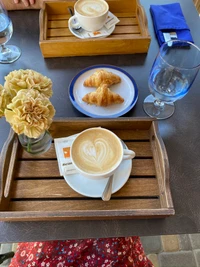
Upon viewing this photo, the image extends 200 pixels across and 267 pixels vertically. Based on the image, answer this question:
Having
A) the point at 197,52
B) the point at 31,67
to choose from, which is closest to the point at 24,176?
the point at 31,67

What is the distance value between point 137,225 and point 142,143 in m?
0.22

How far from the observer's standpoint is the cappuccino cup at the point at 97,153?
22.3 inches

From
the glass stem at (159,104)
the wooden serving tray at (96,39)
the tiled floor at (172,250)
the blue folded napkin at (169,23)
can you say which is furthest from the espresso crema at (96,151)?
the tiled floor at (172,250)

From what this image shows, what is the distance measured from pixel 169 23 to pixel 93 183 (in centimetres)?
66

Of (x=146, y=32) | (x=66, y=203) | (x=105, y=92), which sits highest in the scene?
(x=146, y=32)

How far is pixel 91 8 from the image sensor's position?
0.84 m

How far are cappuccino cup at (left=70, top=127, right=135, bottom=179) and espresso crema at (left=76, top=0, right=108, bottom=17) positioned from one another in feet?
1.46

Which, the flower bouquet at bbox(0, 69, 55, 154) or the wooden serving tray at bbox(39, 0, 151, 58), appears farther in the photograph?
the wooden serving tray at bbox(39, 0, 151, 58)

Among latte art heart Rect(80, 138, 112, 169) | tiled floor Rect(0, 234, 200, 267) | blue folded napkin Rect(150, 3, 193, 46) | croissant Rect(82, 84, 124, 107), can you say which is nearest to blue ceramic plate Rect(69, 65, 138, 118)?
croissant Rect(82, 84, 124, 107)

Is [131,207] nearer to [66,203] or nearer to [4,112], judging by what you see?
[66,203]

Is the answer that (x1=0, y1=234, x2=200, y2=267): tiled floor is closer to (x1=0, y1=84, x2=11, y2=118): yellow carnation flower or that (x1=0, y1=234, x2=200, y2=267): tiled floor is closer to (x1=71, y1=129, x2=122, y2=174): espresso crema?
(x1=71, y1=129, x2=122, y2=174): espresso crema

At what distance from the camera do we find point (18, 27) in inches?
35.9

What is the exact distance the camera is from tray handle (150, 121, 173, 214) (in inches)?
21.6

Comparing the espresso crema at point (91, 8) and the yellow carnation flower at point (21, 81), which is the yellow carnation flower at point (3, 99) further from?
the espresso crema at point (91, 8)
